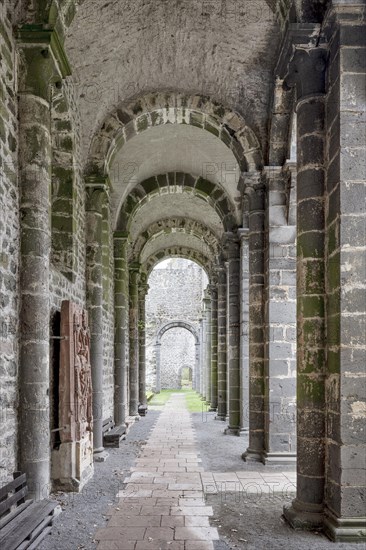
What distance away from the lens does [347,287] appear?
466cm

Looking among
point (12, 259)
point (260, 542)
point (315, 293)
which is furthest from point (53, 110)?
point (260, 542)

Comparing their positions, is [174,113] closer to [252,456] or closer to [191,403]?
[252,456]

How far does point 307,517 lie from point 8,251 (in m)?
3.39

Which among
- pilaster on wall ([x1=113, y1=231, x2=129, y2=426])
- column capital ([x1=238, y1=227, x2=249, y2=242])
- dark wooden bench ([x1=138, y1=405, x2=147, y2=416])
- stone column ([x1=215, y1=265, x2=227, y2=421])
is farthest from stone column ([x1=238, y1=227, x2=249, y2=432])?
dark wooden bench ([x1=138, y1=405, x2=147, y2=416])

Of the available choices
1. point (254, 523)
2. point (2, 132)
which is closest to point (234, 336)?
point (254, 523)

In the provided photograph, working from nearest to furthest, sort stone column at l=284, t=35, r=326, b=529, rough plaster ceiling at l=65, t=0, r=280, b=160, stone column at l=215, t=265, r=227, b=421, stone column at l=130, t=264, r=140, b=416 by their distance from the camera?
stone column at l=284, t=35, r=326, b=529 < rough plaster ceiling at l=65, t=0, r=280, b=160 < stone column at l=215, t=265, r=227, b=421 < stone column at l=130, t=264, r=140, b=416

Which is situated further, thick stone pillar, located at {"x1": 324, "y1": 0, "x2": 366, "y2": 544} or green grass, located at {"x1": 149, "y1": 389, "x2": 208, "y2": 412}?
green grass, located at {"x1": 149, "y1": 389, "x2": 208, "y2": 412}

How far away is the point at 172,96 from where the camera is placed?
912 cm

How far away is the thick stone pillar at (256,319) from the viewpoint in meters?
8.46

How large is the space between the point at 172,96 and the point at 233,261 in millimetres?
4447

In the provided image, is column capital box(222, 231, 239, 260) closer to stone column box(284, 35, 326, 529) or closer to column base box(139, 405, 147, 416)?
column base box(139, 405, 147, 416)

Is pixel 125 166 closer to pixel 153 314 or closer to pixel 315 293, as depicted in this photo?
pixel 315 293

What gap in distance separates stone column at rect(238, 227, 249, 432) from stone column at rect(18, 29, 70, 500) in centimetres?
650

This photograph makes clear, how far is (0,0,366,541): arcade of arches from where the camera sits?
4.79 metres
